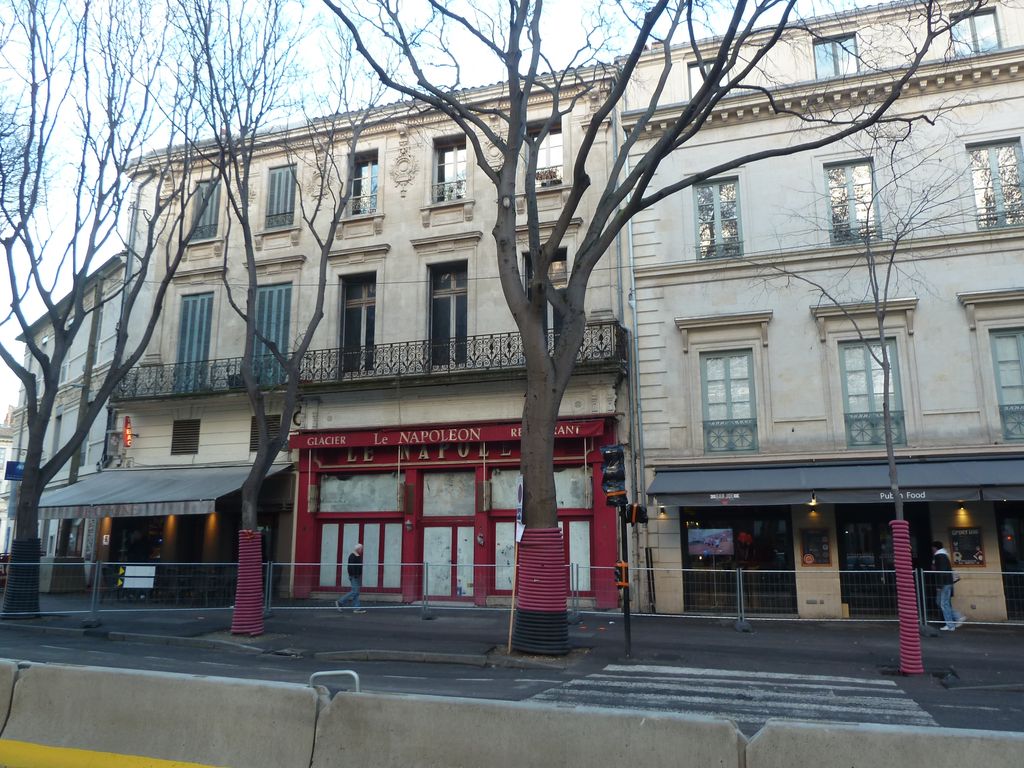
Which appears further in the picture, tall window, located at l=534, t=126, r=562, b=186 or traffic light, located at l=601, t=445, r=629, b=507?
tall window, located at l=534, t=126, r=562, b=186

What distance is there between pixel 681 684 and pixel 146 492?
50.1 feet

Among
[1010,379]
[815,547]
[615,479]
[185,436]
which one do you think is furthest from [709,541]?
[185,436]

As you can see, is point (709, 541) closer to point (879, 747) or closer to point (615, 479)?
point (615, 479)

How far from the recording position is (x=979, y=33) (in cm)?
1778

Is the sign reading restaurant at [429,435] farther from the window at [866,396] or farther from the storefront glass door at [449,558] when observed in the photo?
the window at [866,396]

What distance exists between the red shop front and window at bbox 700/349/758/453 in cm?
234

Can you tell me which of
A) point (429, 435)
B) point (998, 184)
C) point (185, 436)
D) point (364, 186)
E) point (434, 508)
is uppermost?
point (364, 186)

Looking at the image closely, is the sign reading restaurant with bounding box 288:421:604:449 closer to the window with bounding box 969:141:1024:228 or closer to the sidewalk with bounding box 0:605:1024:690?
the sidewalk with bounding box 0:605:1024:690

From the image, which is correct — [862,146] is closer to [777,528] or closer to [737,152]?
[737,152]

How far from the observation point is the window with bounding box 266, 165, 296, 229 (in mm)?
22688

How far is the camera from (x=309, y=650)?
1220 centimetres

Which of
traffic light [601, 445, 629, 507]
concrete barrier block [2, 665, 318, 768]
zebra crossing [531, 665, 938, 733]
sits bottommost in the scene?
zebra crossing [531, 665, 938, 733]

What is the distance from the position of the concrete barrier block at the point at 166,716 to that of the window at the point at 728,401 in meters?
13.7

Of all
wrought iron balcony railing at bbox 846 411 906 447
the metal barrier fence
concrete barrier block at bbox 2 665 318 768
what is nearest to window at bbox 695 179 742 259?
wrought iron balcony railing at bbox 846 411 906 447
